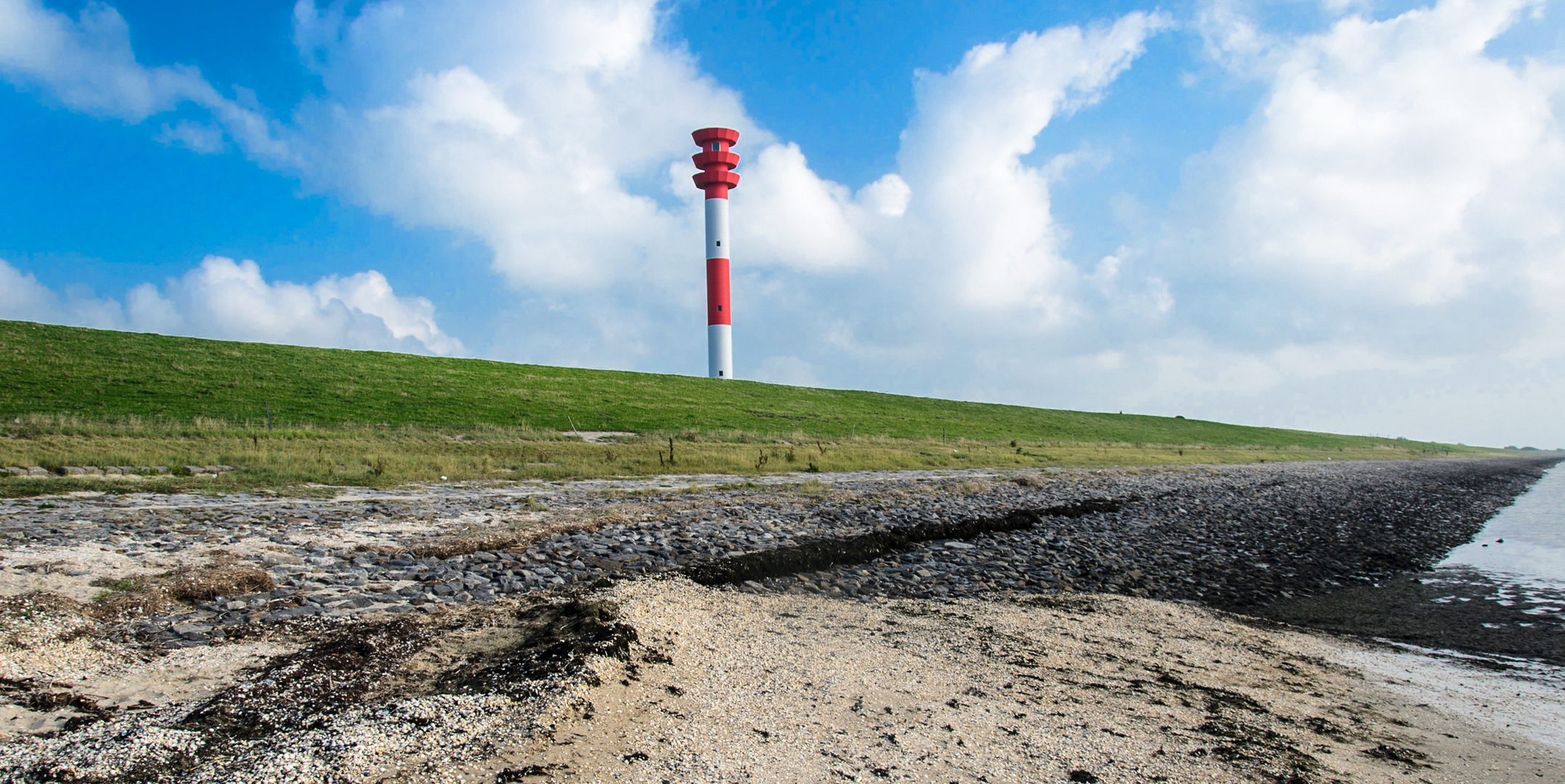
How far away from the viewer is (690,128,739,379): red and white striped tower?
74.1 metres

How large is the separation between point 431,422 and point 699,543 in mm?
37803

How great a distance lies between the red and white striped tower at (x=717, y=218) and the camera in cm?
7412

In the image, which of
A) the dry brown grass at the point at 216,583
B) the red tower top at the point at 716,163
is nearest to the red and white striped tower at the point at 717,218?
the red tower top at the point at 716,163

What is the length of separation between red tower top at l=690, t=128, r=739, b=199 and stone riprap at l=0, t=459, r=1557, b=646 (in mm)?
Answer: 56482

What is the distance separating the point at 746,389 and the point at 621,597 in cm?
6964

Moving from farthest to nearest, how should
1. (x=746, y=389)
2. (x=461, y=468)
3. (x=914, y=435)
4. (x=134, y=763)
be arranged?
(x=746, y=389) → (x=914, y=435) → (x=461, y=468) → (x=134, y=763)

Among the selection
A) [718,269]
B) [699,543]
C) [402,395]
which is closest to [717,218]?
[718,269]

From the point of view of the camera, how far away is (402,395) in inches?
2096

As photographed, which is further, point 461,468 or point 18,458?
point 461,468

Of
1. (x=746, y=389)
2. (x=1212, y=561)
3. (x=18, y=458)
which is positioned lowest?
(x=1212, y=561)

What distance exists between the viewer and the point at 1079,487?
27.3 metres

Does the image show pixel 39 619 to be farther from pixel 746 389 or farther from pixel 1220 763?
pixel 746 389

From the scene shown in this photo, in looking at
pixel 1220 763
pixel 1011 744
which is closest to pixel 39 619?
pixel 1011 744

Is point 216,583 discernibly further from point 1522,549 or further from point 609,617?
point 1522,549
